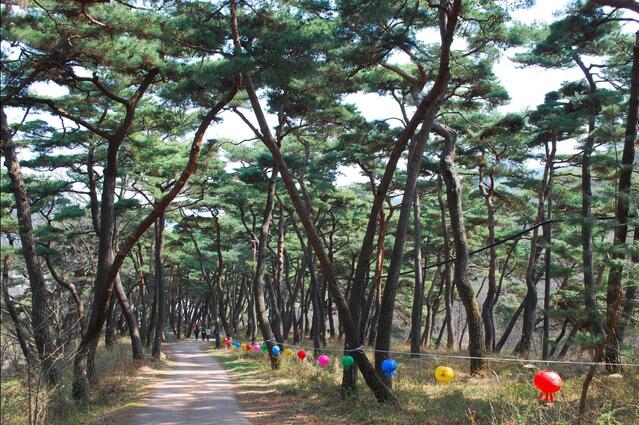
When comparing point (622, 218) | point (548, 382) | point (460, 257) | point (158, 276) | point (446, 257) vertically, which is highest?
point (446, 257)

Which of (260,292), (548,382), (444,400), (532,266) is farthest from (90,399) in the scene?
(532,266)

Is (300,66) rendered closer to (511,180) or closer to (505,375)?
(505,375)

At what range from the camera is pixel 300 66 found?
977 centimetres

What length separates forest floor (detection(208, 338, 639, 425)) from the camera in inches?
275

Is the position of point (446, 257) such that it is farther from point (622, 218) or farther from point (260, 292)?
point (622, 218)

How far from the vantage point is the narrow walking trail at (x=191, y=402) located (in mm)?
9273

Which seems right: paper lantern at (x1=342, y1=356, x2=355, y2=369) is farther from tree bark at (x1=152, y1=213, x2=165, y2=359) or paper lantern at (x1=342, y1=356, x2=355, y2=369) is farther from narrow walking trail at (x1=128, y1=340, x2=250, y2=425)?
tree bark at (x1=152, y1=213, x2=165, y2=359)

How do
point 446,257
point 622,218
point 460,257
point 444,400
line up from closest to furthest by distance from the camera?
point 622,218 → point 444,400 → point 460,257 → point 446,257

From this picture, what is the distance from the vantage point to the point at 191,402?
1130 cm

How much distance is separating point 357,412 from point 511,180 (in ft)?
44.8

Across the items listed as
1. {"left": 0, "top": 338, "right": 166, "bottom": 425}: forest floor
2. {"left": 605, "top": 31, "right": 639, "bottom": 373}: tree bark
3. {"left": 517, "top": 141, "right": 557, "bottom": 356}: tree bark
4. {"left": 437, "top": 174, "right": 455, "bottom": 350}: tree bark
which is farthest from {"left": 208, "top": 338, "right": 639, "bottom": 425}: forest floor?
{"left": 517, "top": 141, "right": 557, "bottom": 356}: tree bark

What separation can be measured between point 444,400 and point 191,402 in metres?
4.93

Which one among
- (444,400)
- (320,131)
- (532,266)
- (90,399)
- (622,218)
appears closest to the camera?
(622,218)

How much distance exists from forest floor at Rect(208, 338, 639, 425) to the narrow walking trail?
0.35 m
